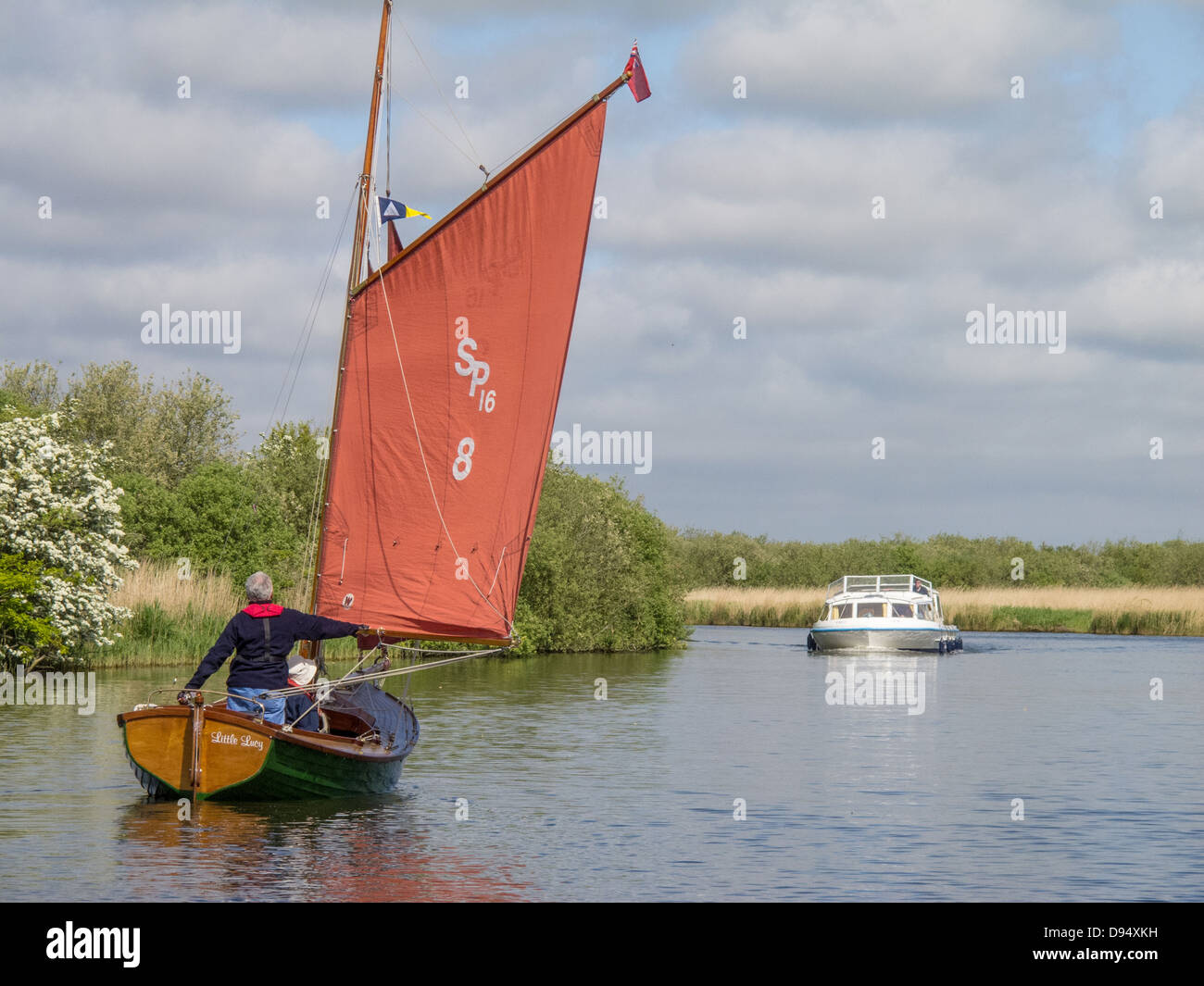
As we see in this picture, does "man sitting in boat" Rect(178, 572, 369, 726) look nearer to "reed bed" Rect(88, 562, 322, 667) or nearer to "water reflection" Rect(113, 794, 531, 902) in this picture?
"water reflection" Rect(113, 794, 531, 902)

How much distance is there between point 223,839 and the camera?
18297 millimetres

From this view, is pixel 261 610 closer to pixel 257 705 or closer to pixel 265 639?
pixel 265 639

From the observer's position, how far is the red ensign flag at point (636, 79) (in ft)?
80.6

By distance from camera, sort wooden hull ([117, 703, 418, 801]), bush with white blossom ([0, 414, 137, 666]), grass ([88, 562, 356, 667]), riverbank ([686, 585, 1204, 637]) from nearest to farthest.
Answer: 1. wooden hull ([117, 703, 418, 801])
2. bush with white blossom ([0, 414, 137, 666])
3. grass ([88, 562, 356, 667])
4. riverbank ([686, 585, 1204, 637])

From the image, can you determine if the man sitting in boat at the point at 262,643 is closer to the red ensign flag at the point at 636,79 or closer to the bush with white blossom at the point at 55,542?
the red ensign flag at the point at 636,79

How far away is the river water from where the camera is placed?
16.6 meters

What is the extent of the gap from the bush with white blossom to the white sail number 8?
17062mm

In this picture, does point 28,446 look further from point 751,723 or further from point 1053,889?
point 1053,889

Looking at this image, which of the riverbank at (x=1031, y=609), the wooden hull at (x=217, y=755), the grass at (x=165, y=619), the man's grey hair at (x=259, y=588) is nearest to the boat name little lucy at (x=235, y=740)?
the wooden hull at (x=217, y=755)

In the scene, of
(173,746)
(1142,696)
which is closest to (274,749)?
(173,746)

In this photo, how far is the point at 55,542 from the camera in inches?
1507

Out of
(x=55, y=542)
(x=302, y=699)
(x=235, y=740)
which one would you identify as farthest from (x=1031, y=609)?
(x=235, y=740)

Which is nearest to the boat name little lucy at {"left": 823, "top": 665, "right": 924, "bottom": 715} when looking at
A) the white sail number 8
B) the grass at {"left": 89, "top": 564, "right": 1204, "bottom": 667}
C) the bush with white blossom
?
the grass at {"left": 89, "top": 564, "right": 1204, "bottom": 667}

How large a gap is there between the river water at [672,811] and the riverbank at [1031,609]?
37445mm
